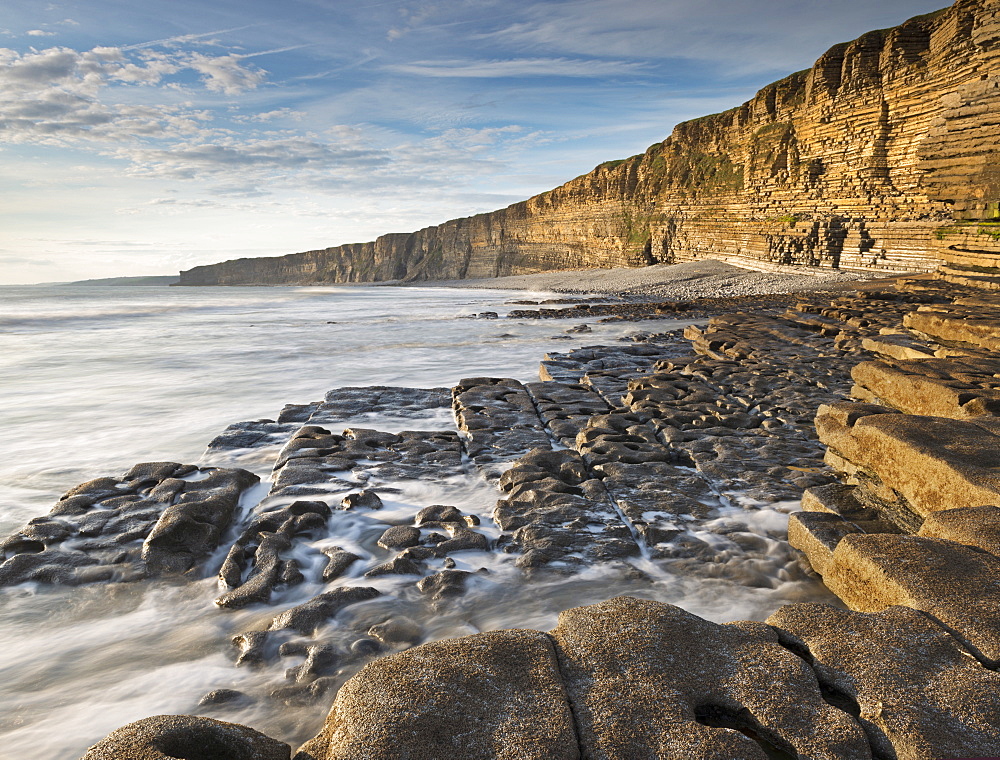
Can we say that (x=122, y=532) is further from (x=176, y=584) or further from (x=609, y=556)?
(x=609, y=556)

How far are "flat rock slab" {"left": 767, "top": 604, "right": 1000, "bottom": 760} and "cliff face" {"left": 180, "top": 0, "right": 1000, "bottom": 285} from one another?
1617 centimetres

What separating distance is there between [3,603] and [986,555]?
416 centimetres

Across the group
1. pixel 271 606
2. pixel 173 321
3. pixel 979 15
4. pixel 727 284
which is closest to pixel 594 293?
pixel 727 284

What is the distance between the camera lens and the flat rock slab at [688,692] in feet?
4.46

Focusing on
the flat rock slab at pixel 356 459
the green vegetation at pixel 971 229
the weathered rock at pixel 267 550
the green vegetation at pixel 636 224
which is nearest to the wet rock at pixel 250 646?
the weathered rock at pixel 267 550

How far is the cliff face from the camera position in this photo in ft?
50.1

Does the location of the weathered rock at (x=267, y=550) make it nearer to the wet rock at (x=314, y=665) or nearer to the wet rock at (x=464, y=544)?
the wet rock at (x=314, y=665)

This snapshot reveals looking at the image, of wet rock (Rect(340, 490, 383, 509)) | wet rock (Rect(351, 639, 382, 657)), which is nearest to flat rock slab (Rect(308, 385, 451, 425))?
wet rock (Rect(340, 490, 383, 509))

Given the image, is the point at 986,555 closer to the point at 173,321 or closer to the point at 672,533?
the point at 672,533

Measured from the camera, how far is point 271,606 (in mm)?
2648

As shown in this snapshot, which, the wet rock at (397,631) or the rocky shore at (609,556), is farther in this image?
the wet rock at (397,631)

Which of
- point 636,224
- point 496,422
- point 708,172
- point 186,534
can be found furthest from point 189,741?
point 636,224

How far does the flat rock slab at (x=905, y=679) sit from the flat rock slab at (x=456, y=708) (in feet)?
2.51

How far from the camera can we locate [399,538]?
10.6ft
